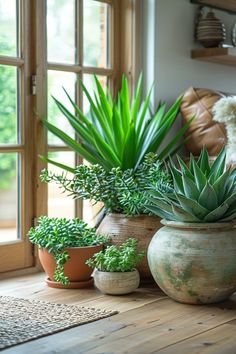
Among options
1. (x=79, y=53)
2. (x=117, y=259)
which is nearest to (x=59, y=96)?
(x=79, y=53)

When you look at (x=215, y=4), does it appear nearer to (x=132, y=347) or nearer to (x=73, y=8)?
(x=73, y=8)

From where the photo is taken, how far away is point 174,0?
3.82 metres

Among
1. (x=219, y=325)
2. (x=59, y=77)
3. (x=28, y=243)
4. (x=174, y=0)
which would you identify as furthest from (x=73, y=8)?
(x=219, y=325)

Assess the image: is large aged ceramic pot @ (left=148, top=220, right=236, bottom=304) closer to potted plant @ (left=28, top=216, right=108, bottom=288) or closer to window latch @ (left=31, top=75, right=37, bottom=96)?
potted plant @ (left=28, top=216, right=108, bottom=288)

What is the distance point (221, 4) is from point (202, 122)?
0.95 metres

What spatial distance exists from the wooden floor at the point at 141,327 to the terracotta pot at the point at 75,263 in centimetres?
8

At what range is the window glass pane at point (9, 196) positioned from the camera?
320cm

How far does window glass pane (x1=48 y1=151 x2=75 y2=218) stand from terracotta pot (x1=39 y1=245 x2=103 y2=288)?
0.48 m

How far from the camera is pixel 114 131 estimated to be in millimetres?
3295

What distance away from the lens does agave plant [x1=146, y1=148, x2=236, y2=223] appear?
2.68m

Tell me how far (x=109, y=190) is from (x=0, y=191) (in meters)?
0.53

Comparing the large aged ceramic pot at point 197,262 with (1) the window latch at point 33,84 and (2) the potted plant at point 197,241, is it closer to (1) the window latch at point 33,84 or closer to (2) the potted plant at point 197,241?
(2) the potted plant at point 197,241

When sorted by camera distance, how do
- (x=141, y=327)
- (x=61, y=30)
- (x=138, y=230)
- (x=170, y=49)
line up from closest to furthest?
(x=141, y=327)
(x=138, y=230)
(x=61, y=30)
(x=170, y=49)

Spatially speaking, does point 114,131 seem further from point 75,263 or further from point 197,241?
point 197,241
